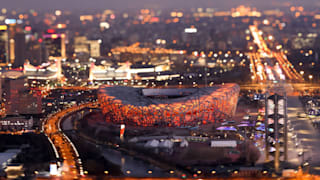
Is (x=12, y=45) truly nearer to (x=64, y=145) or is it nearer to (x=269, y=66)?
(x=269, y=66)

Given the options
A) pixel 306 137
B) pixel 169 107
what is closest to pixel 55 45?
pixel 169 107

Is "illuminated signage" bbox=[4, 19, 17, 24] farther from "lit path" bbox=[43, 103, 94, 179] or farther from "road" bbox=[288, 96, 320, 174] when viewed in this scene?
"road" bbox=[288, 96, 320, 174]

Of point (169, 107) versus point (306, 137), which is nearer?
point (306, 137)

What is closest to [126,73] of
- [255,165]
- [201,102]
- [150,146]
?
[201,102]

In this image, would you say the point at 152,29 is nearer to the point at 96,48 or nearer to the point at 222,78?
the point at 96,48

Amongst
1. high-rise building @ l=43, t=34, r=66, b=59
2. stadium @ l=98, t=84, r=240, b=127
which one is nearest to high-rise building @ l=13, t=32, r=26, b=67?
high-rise building @ l=43, t=34, r=66, b=59

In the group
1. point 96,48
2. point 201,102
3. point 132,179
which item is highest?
point 96,48
